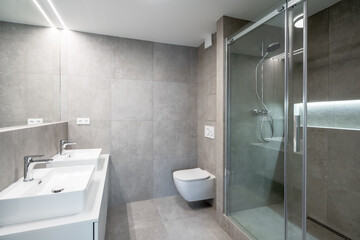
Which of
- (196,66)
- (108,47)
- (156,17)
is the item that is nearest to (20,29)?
(108,47)

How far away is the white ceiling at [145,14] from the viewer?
5.64ft

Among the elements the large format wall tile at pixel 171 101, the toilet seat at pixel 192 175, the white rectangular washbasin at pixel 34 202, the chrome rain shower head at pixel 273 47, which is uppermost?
the chrome rain shower head at pixel 273 47

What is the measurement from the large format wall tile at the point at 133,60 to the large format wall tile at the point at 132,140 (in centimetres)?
67

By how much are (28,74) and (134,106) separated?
120cm

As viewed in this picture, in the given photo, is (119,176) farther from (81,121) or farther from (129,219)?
(81,121)

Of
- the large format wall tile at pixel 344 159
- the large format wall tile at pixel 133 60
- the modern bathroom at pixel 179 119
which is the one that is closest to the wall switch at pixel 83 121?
the modern bathroom at pixel 179 119

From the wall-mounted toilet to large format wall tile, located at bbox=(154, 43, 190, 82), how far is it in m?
1.42

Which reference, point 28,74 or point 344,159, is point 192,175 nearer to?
point 344,159

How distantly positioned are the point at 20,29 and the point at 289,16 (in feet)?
6.92

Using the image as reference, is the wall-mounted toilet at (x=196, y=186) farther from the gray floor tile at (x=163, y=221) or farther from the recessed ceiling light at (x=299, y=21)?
the recessed ceiling light at (x=299, y=21)

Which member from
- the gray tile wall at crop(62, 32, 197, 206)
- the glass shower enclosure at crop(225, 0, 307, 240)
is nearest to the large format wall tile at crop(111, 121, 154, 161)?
the gray tile wall at crop(62, 32, 197, 206)

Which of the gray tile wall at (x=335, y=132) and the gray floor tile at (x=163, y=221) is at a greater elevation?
the gray tile wall at (x=335, y=132)

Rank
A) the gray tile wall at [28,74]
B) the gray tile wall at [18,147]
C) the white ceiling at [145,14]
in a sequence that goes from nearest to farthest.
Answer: the gray tile wall at [18,147] < the gray tile wall at [28,74] < the white ceiling at [145,14]

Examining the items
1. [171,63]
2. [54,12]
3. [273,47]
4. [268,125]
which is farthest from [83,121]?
[273,47]
